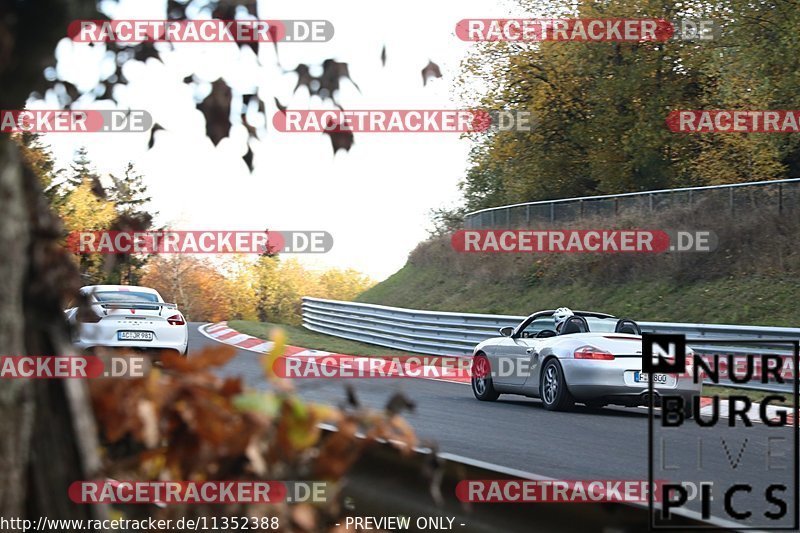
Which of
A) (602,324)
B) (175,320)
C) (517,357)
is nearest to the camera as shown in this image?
(602,324)

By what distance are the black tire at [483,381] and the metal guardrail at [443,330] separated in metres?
2.77

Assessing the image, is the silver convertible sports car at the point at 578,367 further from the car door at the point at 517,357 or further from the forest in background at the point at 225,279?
the forest in background at the point at 225,279

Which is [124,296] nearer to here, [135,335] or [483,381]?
[135,335]

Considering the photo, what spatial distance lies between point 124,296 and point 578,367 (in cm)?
855

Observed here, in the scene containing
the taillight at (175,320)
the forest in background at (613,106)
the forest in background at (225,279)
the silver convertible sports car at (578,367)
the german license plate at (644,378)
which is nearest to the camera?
the german license plate at (644,378)

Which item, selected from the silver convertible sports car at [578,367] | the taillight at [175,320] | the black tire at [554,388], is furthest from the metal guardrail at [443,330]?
the taillight at [175,320]

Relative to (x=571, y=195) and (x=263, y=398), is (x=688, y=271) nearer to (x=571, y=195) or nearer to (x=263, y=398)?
(x=571, y=195)

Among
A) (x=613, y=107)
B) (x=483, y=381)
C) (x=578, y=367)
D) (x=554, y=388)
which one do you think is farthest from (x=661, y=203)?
(x=578, y=367)

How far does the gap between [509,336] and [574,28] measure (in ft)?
74.0

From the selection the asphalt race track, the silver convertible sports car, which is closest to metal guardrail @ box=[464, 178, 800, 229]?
the asphalt race track

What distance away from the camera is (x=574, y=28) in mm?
35750

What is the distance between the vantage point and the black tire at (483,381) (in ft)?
50.5

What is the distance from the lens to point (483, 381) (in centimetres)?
1549

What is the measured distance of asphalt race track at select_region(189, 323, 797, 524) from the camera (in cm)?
899
